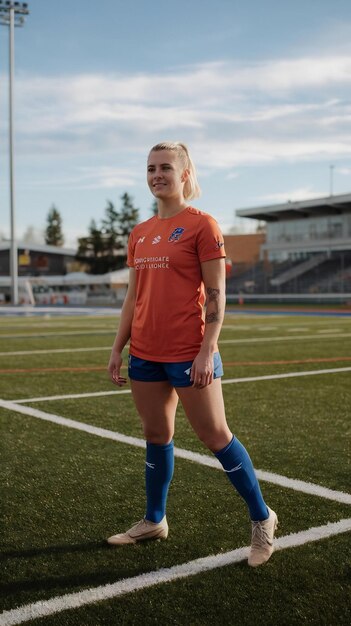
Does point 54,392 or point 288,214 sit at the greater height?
point 288,214

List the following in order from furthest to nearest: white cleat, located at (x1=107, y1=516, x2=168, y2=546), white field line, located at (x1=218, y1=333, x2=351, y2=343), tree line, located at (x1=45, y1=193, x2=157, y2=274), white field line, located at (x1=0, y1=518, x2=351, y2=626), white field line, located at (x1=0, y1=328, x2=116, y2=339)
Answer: tree line, located at (x1=45, y1=193, x2=157, y2=274)
white field line, located at (x1=0, y1=328, x2=116, y2=339)
white field line, located at (x1=218, y1=333, x2=351, y2=343)
white cleat, located at (x1=107, y1=516, x2=168, y2=546)
white field line, located at (x1=0, y1=518, x2=351, y2=626)

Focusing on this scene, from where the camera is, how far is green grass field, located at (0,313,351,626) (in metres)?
2.77

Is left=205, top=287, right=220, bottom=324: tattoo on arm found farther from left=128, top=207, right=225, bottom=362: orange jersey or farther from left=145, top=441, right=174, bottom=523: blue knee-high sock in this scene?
left=145, top=441, right=174, bottom=523: blue knee-high sock

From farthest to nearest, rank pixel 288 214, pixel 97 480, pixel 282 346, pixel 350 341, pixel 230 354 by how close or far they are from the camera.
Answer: pixel 288 214, pixel 350 341, pixel 282 346, pixel 230 354, pixel 97 480

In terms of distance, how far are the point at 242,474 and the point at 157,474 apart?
1.52 ft

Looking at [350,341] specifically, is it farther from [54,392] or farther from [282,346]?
[54,392]

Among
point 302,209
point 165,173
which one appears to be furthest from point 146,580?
point 302,209

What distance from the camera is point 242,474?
10.6 feet

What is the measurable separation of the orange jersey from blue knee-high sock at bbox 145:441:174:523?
0.51m

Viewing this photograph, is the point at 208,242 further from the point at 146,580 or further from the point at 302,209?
the point at 302,209

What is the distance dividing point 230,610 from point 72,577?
738 millimetres

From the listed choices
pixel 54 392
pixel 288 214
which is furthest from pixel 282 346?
pixel 288 214

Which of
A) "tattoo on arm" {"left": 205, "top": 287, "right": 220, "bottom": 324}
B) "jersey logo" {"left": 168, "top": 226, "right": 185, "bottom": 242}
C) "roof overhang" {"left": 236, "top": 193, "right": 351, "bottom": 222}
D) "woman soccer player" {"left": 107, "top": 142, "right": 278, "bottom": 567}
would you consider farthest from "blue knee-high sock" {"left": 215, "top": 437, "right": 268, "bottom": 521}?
"roof overhang" {"left": 236, "top": 193, "right": 351, "bottom": 222}

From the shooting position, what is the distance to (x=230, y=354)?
40.6 feet
